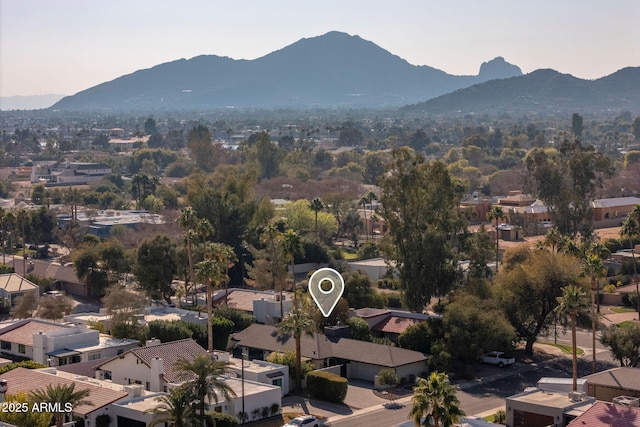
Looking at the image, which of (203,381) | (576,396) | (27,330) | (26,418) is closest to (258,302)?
(27,330)

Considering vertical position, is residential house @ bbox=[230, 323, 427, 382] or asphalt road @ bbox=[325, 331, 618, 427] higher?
residential house @ bbox=[230, 323, 427, 382]

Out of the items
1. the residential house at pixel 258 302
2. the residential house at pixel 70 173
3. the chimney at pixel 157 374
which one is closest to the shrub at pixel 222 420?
the chimney at pixel 157 374

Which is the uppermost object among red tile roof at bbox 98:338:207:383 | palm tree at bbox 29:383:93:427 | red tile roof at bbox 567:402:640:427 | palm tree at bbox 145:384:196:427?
palm tree at bbox 29:383:93:427

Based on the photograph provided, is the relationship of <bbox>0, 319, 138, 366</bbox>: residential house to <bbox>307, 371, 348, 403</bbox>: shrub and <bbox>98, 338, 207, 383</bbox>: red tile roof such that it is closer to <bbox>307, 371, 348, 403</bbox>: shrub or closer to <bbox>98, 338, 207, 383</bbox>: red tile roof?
<bbox>98, 338, 207, 383</bbox>: red tile roof

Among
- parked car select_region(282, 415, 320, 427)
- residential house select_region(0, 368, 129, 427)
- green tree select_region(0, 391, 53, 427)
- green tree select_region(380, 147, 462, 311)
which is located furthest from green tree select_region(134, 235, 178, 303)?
green tree select_region(0, 391, 53, 427)

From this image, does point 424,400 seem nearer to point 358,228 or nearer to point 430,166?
point 430,166

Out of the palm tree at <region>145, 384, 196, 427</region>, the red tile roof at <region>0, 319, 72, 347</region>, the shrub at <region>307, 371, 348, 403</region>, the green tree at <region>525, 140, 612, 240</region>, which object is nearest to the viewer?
the palm tree at <region>145, 384, 196, 427</region>

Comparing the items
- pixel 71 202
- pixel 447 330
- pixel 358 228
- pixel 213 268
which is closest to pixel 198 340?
pixel 213 268
